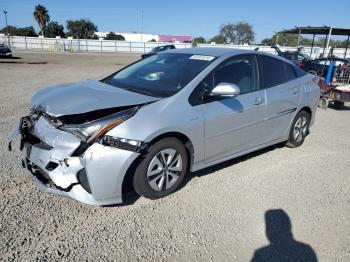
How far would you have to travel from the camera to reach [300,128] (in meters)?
A: 5.30

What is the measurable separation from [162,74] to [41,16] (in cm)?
8402

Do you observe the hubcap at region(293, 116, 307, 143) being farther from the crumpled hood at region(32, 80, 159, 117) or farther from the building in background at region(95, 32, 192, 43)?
the building in background at region(95, 32, 192, 43)

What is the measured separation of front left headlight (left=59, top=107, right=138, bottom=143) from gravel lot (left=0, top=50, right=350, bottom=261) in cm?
85

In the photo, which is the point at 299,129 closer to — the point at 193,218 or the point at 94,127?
the point at 193,218

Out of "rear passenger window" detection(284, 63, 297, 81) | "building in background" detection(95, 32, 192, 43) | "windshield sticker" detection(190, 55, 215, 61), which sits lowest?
"rear passenger window" detection(284, 63, 297, 81)

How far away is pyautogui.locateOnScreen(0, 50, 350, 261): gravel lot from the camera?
2.69 meters

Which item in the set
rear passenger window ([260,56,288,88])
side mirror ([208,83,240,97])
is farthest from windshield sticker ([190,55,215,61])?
rear passenger window ([260,56,288,88])

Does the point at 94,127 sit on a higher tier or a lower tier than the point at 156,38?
lower

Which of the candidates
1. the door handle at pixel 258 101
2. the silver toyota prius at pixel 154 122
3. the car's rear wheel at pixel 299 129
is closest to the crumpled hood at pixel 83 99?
the silver toyota prius at pixel 154 122

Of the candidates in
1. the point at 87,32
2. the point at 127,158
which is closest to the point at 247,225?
the point at 127,158

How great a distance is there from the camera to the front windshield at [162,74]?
12.0 ft

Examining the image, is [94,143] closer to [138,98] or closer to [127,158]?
[127,158]

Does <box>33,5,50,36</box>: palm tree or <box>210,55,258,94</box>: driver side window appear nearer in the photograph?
<box>210,55,258,94</box>: driver side window

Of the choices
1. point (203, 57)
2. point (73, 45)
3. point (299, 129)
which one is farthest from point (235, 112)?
point (73, 45)
